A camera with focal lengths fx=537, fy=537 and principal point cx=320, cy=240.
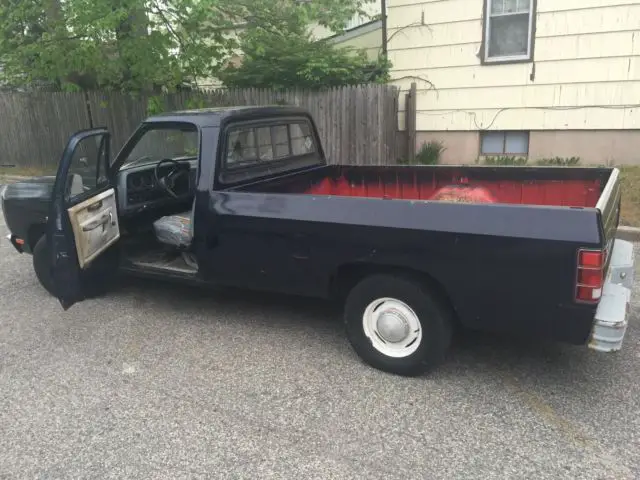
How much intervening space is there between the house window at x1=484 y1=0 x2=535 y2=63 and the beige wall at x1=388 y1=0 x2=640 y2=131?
12cm

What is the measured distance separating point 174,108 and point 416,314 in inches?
328

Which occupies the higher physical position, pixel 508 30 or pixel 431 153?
pixel 508 30

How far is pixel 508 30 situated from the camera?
28.2ft

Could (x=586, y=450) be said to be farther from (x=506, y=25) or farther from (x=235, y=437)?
(x=506, y=25)

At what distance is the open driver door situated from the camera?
3.79 meters

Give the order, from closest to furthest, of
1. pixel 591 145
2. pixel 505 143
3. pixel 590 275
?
pixel 590 275, pixel 591 145, pixel 505 143

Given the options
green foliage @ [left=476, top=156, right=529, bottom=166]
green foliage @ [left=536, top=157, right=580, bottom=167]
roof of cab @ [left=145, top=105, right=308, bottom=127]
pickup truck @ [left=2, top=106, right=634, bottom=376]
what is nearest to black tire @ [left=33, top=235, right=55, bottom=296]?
pickup truck @ [left=2, top=106, right=634, bottom=376]

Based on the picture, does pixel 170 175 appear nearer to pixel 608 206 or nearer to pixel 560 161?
pixel 608 206

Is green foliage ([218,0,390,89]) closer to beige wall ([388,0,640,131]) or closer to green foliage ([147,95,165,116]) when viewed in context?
beige wall ([388,0,640,131])

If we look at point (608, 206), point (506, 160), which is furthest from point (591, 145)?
point (608, 206)

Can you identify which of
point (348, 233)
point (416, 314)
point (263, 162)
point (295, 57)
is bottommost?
point (416, 314)

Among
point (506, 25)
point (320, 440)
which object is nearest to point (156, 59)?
point (506, 25)

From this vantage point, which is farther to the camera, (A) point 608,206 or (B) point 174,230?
(B) point 174,230

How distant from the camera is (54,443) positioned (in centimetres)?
291
